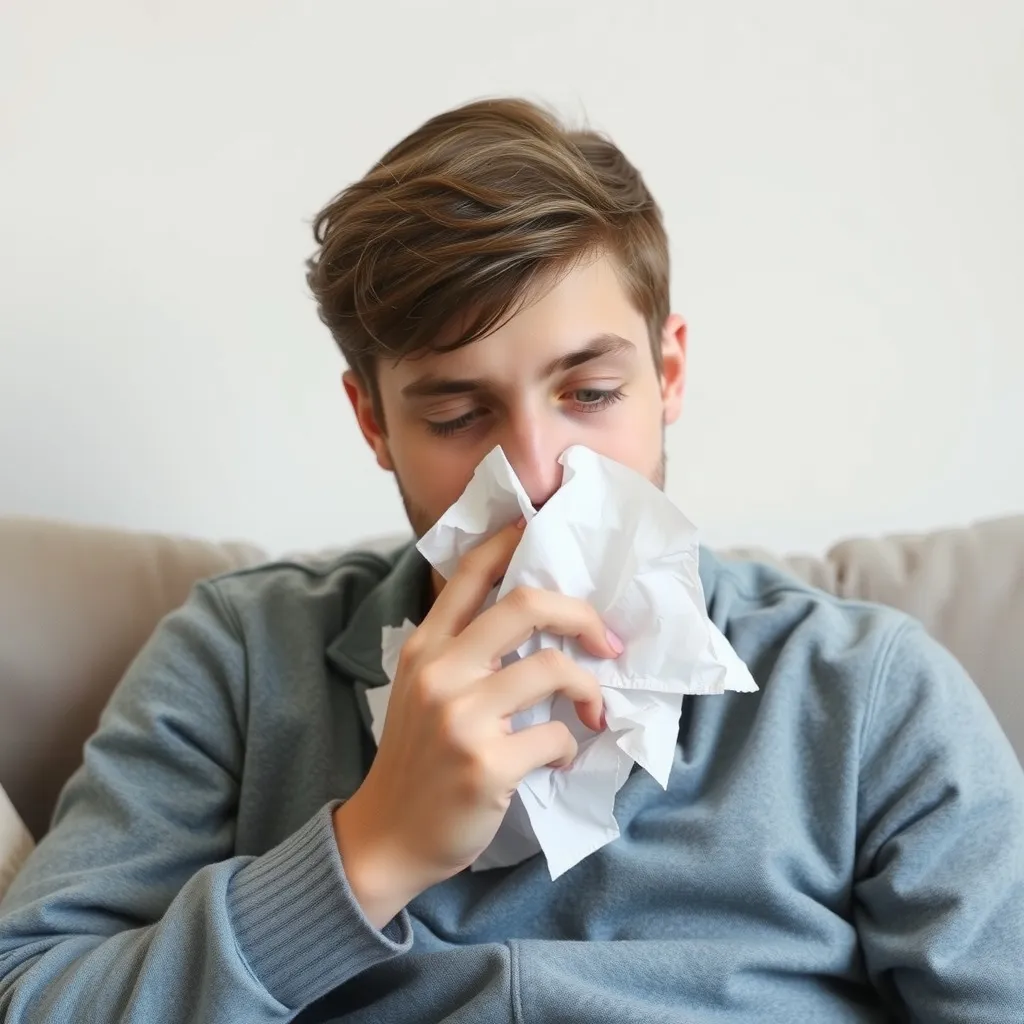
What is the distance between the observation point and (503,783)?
29.7 inches

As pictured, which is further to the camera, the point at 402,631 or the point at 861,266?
the point at 861,266

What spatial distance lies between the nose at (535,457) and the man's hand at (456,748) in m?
0.10

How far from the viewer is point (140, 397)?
1.42m

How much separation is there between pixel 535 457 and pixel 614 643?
0.54ft

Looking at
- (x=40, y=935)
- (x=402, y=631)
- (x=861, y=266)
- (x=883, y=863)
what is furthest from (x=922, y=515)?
(x=40, y=935)

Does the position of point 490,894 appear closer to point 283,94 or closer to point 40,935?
point 40,935

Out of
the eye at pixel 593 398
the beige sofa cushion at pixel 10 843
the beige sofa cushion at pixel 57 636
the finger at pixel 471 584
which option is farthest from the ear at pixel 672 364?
the beige sofa cushion at pixel 10 843

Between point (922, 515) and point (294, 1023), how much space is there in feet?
3.50

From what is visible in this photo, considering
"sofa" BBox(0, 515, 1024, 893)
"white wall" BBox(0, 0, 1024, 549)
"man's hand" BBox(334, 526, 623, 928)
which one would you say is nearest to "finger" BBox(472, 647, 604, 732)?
"man's hand" BBox(334, 526, 623, 928)

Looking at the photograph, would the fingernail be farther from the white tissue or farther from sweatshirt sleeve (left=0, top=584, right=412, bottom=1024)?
sweatshirt sleeve (left=0, top=584, right=412, bottom=1024)

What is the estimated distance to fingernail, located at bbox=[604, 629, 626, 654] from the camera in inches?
32.8

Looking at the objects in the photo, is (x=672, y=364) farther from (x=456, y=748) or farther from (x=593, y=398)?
(x=456, y=748)

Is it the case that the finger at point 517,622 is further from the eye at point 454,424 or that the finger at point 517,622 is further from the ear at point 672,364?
the ear at point 672,364

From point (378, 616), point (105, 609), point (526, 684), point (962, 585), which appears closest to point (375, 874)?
point (526, 684)
